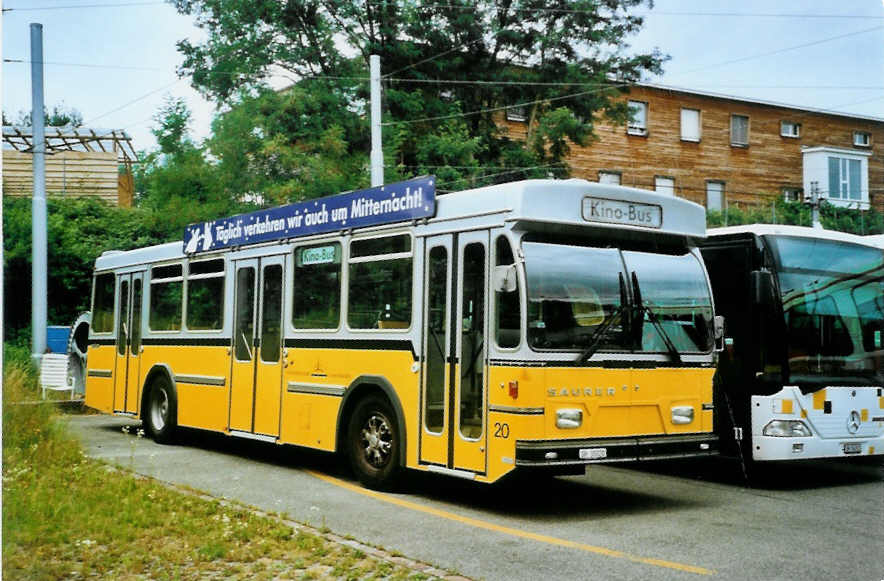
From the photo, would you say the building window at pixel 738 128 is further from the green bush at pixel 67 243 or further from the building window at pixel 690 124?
the green bush at pixel 67 243

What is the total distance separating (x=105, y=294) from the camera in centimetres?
1717

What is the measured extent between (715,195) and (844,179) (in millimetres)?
6919

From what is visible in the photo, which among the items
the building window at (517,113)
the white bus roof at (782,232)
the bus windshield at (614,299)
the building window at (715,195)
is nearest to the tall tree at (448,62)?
the building window at (517,113)

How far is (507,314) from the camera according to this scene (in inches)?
347

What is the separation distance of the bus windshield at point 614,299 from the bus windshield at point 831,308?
5.43ft

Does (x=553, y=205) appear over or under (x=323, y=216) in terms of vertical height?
under

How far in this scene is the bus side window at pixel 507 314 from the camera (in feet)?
28.6

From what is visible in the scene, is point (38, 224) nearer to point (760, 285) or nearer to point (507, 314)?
point (507, 314)

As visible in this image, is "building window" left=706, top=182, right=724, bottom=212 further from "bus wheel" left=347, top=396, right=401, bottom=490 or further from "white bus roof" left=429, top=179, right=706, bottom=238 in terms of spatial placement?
"bus wheel" left=347, top=396, right=401, bottom=490

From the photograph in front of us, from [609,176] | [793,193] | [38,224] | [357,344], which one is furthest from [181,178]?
[793,193]

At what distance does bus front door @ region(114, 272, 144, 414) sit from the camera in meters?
16.0

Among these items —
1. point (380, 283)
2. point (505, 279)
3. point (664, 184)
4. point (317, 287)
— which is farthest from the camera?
point (664, 184)

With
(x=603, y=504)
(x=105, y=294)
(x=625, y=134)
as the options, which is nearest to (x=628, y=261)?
(x=603, y=504)

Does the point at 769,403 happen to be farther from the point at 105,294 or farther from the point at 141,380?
the point at 105,294
